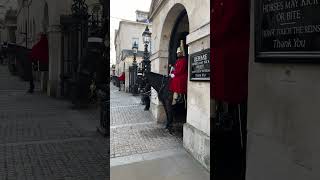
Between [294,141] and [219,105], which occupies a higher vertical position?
[219,105]

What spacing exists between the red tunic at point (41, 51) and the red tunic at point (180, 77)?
502mm

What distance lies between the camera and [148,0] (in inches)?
63.1

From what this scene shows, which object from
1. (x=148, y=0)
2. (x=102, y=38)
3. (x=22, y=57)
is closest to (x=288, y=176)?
(x=102, y=38)

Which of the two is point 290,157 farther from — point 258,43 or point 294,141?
point 258,43

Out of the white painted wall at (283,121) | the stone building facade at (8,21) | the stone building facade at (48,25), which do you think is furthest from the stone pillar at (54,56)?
the white painted wall at (283,121)

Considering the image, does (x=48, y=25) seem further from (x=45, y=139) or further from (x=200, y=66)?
(x=200, y=66)

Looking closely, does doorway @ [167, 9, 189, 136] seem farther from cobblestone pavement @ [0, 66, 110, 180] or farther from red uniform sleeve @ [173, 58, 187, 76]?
cobblestone pavement @ [0, 66, 110, 180]

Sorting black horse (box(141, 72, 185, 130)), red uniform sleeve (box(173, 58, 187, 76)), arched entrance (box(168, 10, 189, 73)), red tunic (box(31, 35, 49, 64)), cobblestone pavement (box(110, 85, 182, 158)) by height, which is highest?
arched entrance (box(168, 10, 189, 73))

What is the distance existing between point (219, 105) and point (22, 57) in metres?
0.74

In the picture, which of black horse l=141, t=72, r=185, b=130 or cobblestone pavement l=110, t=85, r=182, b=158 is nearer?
black horse l=141, t=72, r=185, b=130

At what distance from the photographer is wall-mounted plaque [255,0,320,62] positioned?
110 centimetres

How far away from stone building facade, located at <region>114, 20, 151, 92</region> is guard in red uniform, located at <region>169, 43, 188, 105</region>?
0.29 m

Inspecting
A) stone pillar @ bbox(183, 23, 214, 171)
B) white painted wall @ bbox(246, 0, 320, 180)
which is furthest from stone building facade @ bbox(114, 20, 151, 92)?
white painted wall @ bbox(246, 0, 320, 180)

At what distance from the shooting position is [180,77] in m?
1.44
